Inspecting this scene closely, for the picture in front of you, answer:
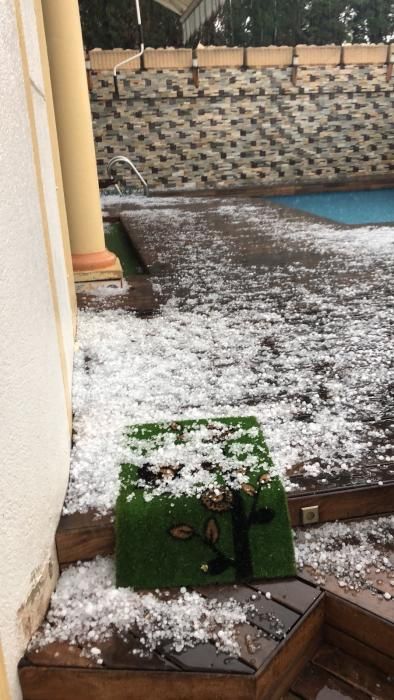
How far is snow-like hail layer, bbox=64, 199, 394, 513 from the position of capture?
1673mm

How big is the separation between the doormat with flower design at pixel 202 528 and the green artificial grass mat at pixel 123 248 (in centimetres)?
309

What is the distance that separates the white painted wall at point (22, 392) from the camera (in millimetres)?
1023

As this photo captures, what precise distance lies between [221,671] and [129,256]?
4460 mm

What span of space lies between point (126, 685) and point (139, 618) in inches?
5.4

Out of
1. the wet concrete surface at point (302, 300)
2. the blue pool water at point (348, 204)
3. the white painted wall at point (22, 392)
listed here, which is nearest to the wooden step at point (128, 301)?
the wet concrete surface at point (302, 300)

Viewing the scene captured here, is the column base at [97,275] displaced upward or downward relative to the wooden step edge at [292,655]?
upward

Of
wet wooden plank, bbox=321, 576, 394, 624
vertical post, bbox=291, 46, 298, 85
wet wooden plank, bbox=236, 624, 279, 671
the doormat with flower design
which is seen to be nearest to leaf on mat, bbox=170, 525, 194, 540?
the doormat with flower design

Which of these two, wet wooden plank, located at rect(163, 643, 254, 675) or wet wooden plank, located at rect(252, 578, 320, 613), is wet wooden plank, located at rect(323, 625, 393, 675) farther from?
wet wooden plank, located at rect(163, 643, 254, 675)

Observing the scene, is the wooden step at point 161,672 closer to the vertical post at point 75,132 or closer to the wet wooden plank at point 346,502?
the wet wooden plank at point 346,502

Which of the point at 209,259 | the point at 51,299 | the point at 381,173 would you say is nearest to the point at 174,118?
the point at 381,173

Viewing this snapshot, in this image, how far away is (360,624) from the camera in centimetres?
125

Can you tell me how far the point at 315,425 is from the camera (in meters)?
1.79

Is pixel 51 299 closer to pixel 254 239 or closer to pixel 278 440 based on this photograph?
pixel 278 440

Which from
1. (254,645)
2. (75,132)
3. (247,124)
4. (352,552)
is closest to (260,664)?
(254,645)
